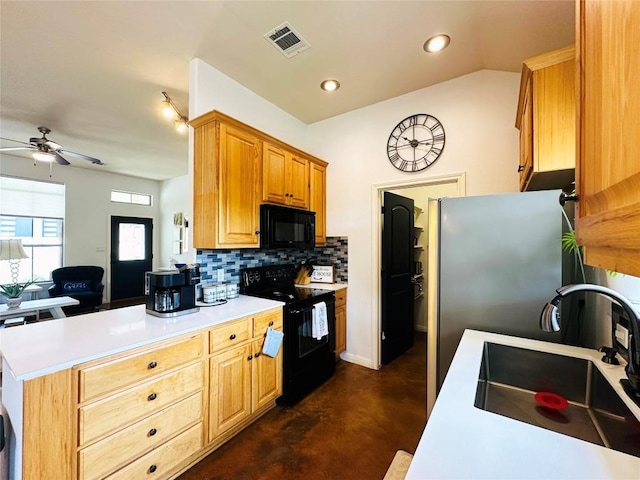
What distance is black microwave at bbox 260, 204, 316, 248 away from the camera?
2.44 metres

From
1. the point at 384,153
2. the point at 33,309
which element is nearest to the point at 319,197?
the point at 384,153

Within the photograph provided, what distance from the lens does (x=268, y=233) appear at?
96.0 inches

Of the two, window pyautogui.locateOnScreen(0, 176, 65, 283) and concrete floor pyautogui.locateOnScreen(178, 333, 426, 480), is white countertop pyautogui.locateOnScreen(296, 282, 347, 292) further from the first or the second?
window pyautogui.locateOnScreen(0, 176, 65, 283)

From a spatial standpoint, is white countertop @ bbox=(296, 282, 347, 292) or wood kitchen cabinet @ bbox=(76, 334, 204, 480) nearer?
wood kitchen cabinet @ bbox=(76, 334, 204, 480)

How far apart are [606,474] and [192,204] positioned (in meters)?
2.55

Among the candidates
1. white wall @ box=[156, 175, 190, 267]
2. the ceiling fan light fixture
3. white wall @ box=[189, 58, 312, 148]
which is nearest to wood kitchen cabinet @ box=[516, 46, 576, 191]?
white wall @ box=[189, 58, 312, 148]

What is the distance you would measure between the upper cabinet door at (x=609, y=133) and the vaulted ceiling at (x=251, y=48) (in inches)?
52.3

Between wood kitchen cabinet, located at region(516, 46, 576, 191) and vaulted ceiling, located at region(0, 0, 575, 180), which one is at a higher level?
vaulted ceiling, located at region(0, 0, 575, 180)

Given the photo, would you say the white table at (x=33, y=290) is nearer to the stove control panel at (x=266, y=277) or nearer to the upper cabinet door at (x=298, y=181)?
the stove control panel at (x=266, y=277)

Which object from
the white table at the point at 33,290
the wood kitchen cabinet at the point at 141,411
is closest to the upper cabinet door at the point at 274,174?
the wood kitchen cabinet at the point at 141,411

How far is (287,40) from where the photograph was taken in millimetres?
1978

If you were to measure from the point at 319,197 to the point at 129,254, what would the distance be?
5325 mm

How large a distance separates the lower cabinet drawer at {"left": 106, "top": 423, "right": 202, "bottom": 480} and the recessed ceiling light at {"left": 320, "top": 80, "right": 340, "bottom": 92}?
2.93m

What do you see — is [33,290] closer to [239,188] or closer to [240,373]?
[239,188]
